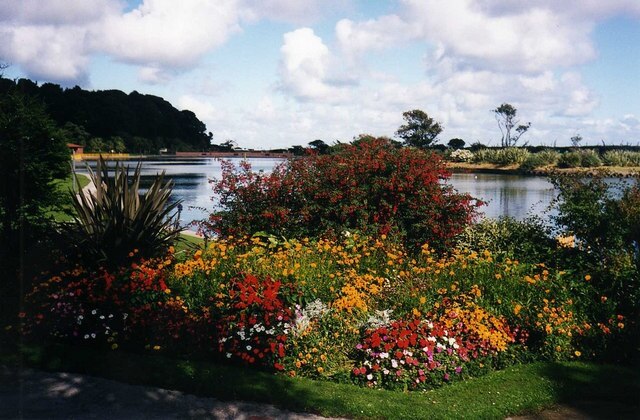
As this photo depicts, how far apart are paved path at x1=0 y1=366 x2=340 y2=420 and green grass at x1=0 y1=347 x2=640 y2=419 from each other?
0.64 feet

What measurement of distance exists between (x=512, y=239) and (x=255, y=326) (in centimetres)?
576

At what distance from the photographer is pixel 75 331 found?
7035 millimetres

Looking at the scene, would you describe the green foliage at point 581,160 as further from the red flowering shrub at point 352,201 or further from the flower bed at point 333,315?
the flower bed at point 333,315

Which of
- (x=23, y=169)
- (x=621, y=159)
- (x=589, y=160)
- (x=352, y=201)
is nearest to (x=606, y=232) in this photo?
(x=352, y=201)

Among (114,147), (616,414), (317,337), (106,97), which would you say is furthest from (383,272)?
(106,97)

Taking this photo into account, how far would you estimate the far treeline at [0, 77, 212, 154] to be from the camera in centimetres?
8912

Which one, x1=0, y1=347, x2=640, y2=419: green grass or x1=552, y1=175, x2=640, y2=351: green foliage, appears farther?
x1=552, y1=175, x2=640, y2=351: green foliage

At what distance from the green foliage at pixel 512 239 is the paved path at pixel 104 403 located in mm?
5745

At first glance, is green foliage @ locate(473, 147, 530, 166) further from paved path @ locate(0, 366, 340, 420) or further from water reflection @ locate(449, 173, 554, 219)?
paved path @ locate(0, 366, 340, 420)

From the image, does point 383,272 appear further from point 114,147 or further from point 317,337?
A: point 114,147

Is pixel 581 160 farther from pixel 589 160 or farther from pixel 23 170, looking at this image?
pixel 23 170

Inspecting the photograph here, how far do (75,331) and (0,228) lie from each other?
4.94 m

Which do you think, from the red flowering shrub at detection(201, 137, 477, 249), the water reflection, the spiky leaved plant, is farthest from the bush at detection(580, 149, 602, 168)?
the spiky leaved plant

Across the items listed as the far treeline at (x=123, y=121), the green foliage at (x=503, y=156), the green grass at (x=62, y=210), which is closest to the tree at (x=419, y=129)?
the green foliage at (x=503, y=156)
